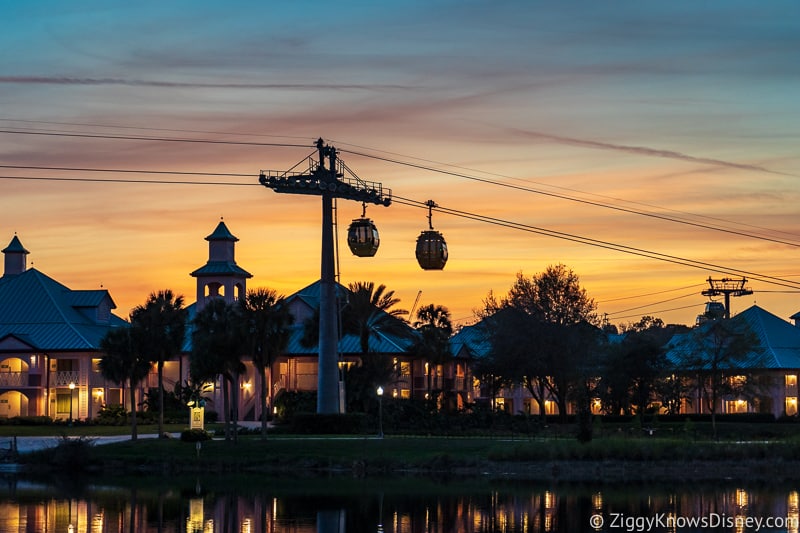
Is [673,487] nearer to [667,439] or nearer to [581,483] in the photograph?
[581,483]

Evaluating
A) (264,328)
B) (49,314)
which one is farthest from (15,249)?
(264,328)

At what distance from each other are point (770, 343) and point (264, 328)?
178ft

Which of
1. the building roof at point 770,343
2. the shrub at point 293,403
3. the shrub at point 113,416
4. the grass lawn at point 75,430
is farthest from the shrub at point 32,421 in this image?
the building roof at point 770,343

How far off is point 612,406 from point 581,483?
46.5 meters

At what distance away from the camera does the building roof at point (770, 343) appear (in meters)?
105

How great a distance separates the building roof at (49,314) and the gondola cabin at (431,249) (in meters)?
42.2

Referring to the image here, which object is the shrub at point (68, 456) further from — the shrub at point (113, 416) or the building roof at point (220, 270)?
the building roof at point (220, 270)

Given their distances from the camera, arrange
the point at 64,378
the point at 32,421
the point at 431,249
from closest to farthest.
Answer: the point at 431,249
the point at 32,421
the point at 64,378

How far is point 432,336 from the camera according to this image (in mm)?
96875

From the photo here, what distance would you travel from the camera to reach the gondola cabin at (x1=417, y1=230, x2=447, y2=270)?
2495 inches

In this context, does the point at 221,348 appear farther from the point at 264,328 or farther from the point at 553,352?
the point at 553,352

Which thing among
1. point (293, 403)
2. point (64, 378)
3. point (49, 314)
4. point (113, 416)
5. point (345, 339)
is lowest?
point (113, 416)

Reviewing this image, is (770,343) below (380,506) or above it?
above

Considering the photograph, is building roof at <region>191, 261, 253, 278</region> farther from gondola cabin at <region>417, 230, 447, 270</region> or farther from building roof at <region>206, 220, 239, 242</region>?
gondola cabin at <region>417, 230, 447, 270</region>
